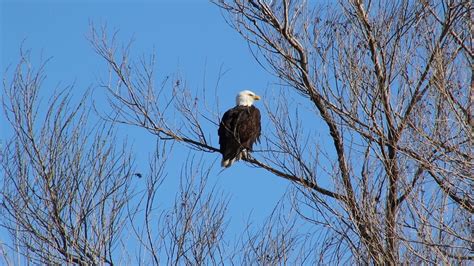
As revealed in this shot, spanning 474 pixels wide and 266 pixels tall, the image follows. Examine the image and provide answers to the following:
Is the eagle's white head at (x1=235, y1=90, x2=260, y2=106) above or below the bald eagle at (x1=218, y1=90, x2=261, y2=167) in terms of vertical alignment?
above

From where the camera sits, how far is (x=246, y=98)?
962 cm

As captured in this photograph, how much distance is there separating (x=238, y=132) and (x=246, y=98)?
3.11ft

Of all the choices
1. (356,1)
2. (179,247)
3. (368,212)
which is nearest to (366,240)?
(368,212)

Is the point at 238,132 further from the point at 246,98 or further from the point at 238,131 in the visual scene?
the point at 246,98

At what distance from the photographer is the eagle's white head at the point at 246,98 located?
9.59 m

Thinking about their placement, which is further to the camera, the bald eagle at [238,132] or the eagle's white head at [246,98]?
the eagle's white head at [246,98]

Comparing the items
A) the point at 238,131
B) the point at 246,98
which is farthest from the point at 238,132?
the point at 246,98

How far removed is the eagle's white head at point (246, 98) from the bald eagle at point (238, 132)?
0.12m

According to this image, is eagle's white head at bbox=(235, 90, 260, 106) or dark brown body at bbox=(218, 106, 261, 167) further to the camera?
eagle's white head at bbox=(235, 90, 260, 106)

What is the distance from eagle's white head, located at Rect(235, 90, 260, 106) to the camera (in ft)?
31.4

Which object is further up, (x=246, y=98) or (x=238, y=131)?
(x=246, y=98)

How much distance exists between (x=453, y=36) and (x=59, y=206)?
303 centimetres

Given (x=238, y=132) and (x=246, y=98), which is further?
(x=246, y=98)

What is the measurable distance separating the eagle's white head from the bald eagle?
0.38ft
